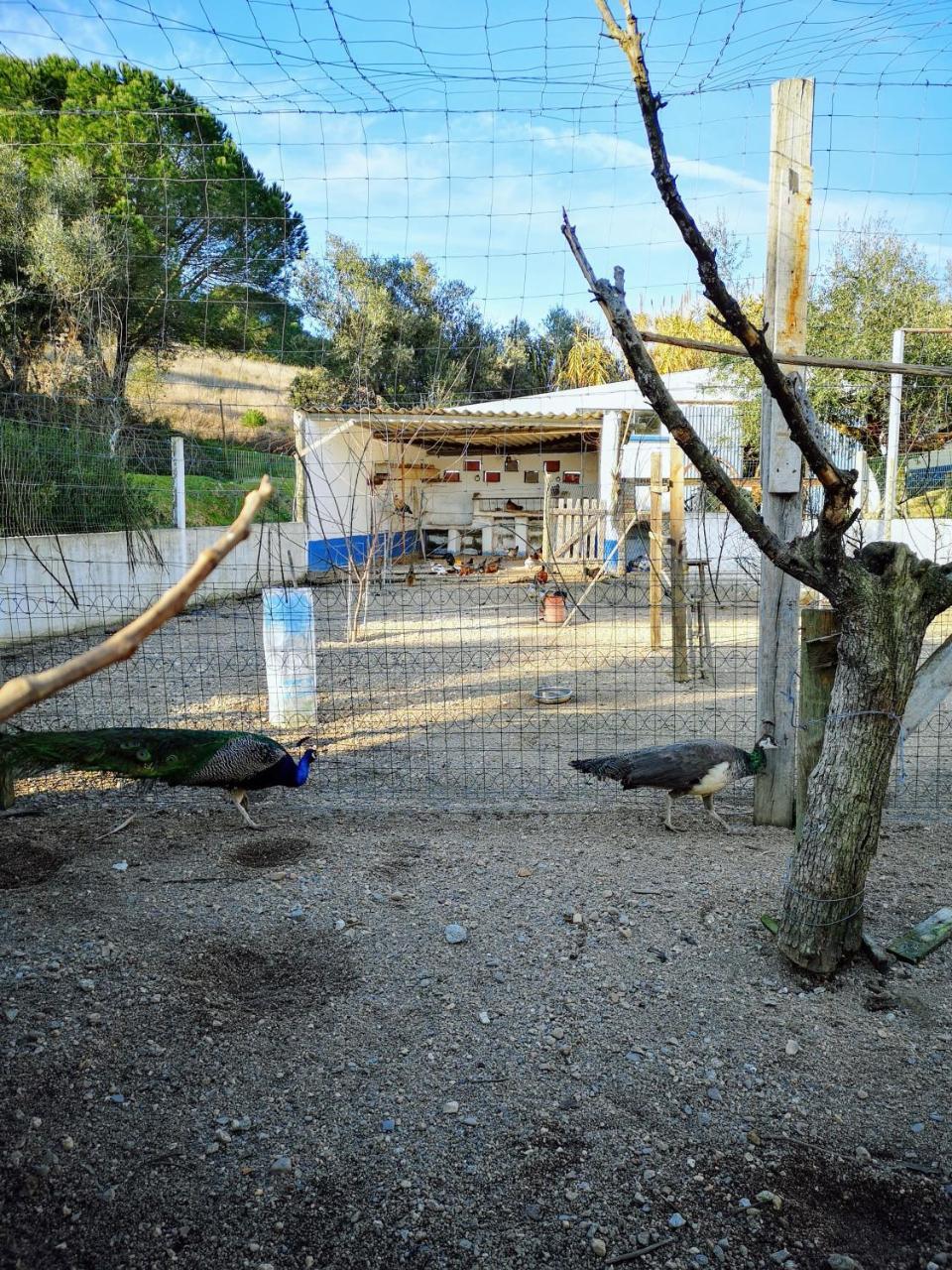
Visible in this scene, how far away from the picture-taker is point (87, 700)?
7082mm

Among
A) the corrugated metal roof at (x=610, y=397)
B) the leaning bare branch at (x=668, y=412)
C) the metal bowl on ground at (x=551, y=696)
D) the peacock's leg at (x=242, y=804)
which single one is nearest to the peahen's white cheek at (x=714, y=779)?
the leaning bare branch at (x=668, y=412)

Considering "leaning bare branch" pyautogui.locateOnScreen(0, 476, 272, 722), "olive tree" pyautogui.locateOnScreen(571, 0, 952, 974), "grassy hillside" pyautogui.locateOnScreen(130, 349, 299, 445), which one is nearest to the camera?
"leaning bare branch" pyautogui.locateOnScreen(0, 476, 272, 722)

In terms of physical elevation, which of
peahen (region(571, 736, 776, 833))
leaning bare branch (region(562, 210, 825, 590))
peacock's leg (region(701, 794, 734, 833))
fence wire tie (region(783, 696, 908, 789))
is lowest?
peacock's leg (region(701, 794, 734, 833))

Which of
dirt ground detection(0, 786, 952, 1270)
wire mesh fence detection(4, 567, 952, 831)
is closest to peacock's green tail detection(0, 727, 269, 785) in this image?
dirt ground detection(0, 786, 952, 1270)

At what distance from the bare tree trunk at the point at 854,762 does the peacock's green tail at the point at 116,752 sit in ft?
9.40

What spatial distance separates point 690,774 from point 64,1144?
3.13 metres

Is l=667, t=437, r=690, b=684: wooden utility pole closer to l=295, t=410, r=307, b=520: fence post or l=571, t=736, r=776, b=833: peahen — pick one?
l=571, t=736, r=776, b=833: peahen

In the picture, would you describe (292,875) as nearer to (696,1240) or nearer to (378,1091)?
(378,1091)

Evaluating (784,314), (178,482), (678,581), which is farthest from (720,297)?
(178,482)

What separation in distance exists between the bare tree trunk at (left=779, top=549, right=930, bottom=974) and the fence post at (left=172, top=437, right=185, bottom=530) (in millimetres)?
11580

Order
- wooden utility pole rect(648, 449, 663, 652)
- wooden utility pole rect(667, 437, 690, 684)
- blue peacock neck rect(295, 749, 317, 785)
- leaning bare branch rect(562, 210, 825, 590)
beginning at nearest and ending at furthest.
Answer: leaning bare branch rect(562, 210, 825, 590) → blue peacock neck rect(295, 749, 317, 785) → wooden utility pole rect(667, 437, 690, 684) → wooden utility pole rect(648, 449, 663, 652)

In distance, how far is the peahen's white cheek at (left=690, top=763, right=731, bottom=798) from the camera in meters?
4.42

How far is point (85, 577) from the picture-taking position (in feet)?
36.5

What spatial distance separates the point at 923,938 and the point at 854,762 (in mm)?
824
